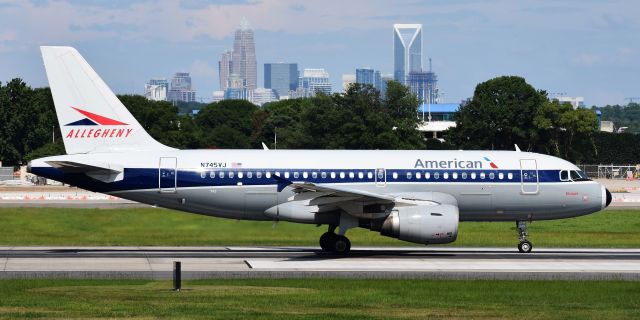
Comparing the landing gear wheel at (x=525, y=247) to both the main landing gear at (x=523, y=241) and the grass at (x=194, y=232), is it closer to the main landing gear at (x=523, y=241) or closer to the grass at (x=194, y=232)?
the main landing gear at (x=523, y=241)

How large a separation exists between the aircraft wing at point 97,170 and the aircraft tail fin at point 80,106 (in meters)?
1.34

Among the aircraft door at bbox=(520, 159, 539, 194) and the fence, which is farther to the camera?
the fence

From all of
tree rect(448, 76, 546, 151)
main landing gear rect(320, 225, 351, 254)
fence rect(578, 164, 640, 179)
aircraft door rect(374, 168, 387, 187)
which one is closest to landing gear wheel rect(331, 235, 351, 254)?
main landing gear rect(320, 225, 351, 254)

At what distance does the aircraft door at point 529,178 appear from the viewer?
4469cm

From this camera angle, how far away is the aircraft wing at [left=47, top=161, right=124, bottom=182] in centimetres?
4238

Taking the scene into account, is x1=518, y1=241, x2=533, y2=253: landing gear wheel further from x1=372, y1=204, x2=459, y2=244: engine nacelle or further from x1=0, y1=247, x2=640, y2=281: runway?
x1=372, y1=204, x2=459, y2=244: engine nacelle

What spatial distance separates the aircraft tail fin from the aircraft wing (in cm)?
134

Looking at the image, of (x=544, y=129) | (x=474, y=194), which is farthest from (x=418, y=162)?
(x=544, y=129)

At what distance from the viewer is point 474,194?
44.3 metres

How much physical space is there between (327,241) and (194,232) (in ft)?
25.6

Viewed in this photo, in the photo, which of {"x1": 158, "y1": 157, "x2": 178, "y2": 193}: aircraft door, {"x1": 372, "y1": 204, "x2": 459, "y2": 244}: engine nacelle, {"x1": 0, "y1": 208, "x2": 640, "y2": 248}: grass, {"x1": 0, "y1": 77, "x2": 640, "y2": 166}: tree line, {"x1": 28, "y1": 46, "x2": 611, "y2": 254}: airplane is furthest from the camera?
{"x1": 0, "y1": 77, "x2": 640, "y2": 166}: tree line

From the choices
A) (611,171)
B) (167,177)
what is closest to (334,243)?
(167,177)

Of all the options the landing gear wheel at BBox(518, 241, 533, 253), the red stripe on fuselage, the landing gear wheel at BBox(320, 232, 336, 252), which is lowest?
the landing gear wheel at BBox(518, 241, 533, 253)

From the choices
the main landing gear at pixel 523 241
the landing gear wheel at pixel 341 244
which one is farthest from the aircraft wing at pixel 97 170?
the main landing gear at pixel 523 241
